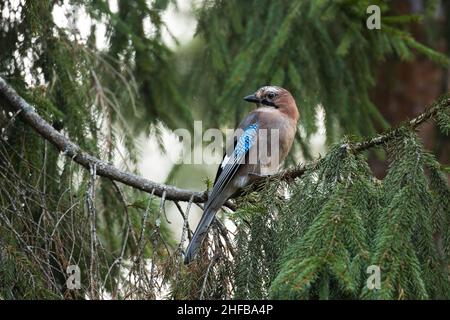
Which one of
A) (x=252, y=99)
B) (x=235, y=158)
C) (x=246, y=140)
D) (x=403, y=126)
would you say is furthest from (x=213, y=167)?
(x=403, y=126)

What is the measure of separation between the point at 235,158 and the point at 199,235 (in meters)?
1.14

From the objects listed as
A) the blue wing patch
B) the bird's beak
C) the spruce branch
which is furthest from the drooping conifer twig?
the bird's beak

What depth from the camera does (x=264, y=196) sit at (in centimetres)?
313

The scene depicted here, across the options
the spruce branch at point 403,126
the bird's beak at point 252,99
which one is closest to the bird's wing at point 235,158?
the bird's beak at point 252,99

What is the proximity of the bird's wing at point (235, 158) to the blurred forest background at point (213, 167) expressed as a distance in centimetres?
23

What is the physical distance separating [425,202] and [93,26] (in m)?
2.76

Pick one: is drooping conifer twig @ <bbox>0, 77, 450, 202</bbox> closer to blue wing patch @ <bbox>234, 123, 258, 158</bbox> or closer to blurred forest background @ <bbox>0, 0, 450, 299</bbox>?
blurred forest background @ <bbox>0, 0, 450, 299</bbox>

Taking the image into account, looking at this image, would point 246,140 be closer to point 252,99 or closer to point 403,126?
point 252,99

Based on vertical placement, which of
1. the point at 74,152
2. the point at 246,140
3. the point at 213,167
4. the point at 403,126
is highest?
the point at 213,167

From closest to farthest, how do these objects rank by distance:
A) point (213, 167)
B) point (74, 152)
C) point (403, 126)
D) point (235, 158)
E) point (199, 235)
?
point (403, 126), point (199, 235), point (74, 152), point (235, 158), point (213, 167)

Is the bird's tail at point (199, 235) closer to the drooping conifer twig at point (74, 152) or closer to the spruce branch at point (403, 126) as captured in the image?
the drooping conifer twig at point (74, 152)

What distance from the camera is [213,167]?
711cm

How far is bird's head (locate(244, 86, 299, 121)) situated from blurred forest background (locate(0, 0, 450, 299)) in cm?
7

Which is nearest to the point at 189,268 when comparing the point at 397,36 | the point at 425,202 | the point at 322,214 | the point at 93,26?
the point at 322,214
